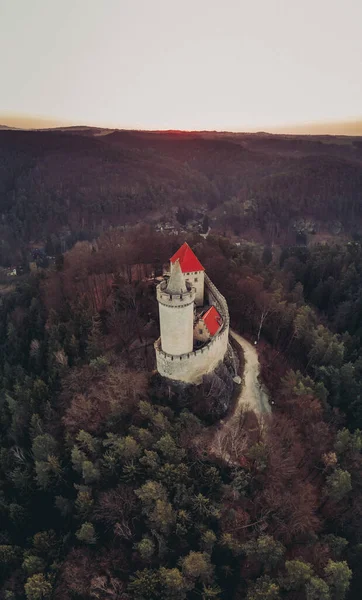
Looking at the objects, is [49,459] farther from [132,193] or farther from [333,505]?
[132,193]

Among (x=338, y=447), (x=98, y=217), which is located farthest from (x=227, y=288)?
(x=98, y=217)

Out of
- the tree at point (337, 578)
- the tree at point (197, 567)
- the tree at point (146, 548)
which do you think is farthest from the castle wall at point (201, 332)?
the tree at point (337, 578)

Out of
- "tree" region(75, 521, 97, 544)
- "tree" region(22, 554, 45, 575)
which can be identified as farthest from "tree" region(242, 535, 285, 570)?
"tree" region(22, 554, 45, 575)

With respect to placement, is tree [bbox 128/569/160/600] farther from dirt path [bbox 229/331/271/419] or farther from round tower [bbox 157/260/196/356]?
round tower [bbox 157/260/196/356]

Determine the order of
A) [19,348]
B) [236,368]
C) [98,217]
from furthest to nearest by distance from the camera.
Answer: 1. [98,217]
2. [19,348]
3. [236,368]

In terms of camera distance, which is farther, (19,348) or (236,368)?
(19,348)

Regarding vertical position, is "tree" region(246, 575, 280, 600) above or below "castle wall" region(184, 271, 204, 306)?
below
